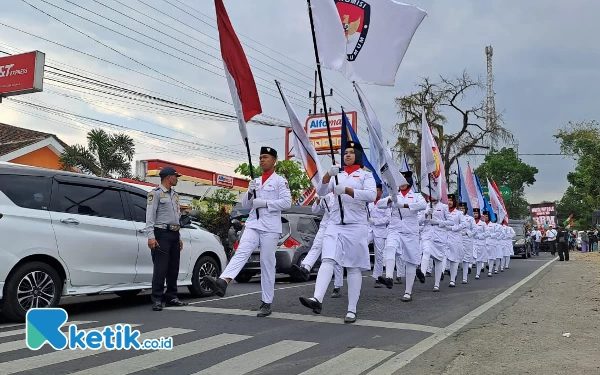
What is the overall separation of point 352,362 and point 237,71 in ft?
14.2

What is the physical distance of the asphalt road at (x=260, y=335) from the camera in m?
4.91

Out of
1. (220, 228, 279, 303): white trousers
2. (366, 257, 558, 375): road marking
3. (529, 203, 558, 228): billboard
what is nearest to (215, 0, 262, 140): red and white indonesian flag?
(220, 228, 279, 303): white trousers

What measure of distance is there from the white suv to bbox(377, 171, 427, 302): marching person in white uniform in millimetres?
3359

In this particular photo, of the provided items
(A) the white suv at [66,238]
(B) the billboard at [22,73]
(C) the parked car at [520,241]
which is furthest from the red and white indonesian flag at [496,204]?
(B) the billboard at [22,73]

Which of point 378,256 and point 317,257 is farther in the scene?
point 378,256

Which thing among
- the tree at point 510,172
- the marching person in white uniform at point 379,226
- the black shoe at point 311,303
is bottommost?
the black shoe at point 311,303

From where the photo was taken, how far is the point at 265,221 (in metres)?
7.57

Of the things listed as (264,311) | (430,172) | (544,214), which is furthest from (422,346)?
(544,214)

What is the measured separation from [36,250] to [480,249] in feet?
38.5

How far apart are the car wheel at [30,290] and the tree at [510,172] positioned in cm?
6394

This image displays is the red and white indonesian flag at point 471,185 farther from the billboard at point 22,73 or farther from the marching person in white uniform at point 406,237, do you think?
the billboard at point 22,73

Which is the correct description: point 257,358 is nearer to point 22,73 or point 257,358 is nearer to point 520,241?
point 22,73

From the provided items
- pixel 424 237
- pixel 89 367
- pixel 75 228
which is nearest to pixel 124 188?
pixel 75 228

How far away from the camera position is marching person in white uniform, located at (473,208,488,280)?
617 inches
